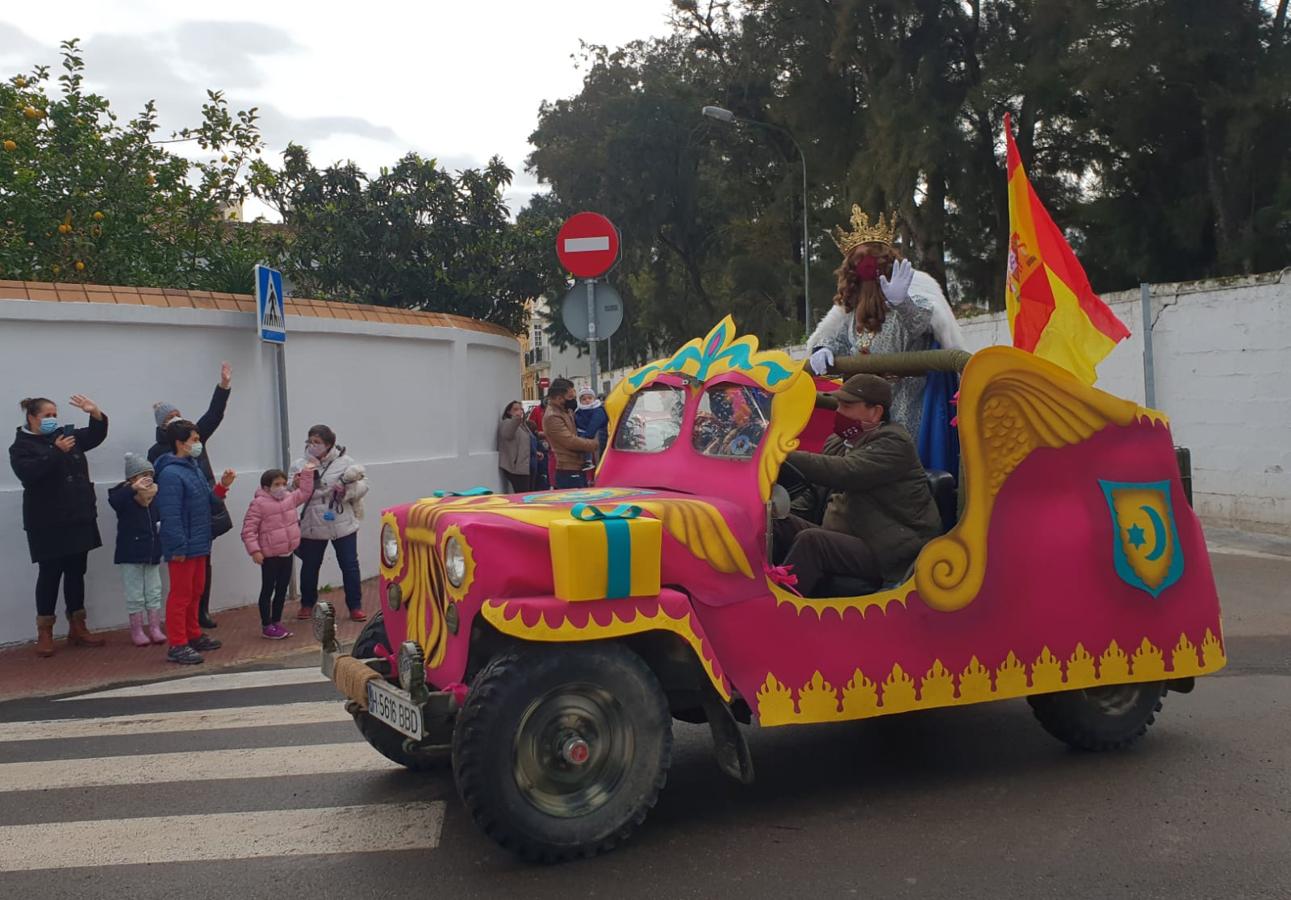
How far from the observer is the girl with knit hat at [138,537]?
8.14m

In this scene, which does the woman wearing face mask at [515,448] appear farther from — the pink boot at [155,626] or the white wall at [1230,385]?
the white wall at [1230,385]

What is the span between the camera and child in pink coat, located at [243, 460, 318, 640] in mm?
8500

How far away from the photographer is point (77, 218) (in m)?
11.8

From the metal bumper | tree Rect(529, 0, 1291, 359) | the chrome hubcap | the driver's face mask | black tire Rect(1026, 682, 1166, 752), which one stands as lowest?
black tire Rect(1026, 682, 1166, 752)

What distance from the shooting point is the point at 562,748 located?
4039mm

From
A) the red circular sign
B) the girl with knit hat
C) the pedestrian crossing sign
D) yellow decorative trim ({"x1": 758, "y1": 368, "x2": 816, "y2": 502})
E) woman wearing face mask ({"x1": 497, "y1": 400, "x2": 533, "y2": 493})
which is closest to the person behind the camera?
yellow decorative trim ({"x1": 758, "y1": 368, "x2": 816, "y2": 502})

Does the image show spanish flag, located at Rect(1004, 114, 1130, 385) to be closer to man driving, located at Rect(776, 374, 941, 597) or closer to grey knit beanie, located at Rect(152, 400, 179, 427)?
man driving, located at Rect(776, 374, 941, 597)

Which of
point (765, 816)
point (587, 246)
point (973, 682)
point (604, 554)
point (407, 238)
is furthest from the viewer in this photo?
point (407, 238)

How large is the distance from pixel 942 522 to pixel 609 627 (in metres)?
1.72

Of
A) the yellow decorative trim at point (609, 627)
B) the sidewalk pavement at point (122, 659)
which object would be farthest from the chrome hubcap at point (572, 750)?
the sidewalk pavement at point (122, 659)

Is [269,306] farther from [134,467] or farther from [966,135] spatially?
[966,135]

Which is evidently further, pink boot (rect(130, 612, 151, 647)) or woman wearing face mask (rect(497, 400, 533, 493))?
woman wearing face mask (rect(497, 400, 533, 493))

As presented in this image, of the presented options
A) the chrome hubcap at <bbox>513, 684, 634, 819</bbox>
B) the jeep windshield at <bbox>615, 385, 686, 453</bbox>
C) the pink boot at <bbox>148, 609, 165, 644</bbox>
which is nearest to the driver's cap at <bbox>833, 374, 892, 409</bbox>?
the jeep windshield at <bbox>615, 385, 686, 453</bbox>

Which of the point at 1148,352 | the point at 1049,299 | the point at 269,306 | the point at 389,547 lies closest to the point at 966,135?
the point at 1148,352
